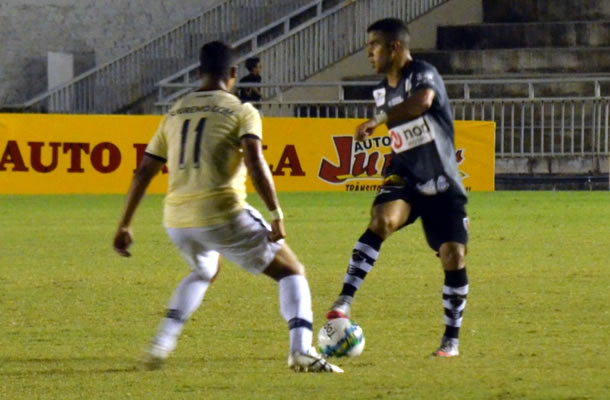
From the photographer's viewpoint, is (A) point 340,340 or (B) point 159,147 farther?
(A) point 340,340

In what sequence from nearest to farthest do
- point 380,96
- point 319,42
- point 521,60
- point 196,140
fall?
point 196,140 < point 380,96 < point 521,60 < point 319,42

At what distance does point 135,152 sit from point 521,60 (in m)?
10.7

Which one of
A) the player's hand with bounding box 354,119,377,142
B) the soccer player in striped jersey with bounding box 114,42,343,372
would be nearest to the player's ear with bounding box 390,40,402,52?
the player's hand with bounding box 354,119,377,142

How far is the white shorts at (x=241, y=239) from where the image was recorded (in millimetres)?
7379

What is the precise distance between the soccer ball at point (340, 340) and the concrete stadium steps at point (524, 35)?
972 inches

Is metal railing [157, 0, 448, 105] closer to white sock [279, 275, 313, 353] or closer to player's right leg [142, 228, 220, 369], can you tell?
player's right leg [142, 228, 220, 369]

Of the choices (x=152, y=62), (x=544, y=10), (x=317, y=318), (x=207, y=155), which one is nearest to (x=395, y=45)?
(x=207, y=155)

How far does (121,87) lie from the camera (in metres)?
33.3

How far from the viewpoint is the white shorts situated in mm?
→ 7379

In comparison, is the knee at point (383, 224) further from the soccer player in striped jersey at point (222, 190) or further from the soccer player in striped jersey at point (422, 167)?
the soccer player in striped jersey at point (222, 190)

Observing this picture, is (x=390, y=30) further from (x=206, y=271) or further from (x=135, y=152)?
(x=135, y=152)

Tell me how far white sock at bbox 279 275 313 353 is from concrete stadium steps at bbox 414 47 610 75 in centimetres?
2423

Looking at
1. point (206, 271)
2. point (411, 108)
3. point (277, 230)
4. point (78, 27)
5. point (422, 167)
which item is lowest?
point (206, 271)

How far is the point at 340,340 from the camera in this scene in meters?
8.09
